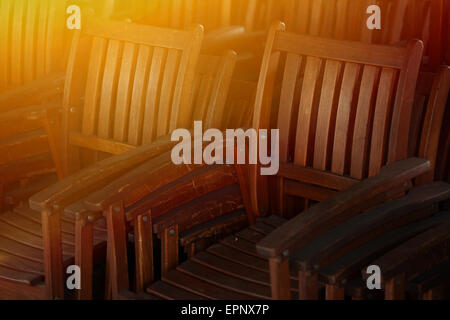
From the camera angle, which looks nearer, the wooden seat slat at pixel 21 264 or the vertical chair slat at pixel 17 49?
the wooden seat slat at pixel 21 264

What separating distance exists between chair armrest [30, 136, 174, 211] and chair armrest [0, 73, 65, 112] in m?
0.58

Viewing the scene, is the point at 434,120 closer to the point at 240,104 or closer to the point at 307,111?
the point at 307,111

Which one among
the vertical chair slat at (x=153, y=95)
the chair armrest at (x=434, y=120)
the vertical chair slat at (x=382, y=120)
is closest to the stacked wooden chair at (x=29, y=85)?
the vertical chair slat at (x=153, y=95)

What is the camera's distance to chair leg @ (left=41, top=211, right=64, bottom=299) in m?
2.14

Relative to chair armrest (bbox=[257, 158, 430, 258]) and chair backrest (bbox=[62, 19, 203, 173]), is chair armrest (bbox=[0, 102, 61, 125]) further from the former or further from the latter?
chair armrest (bbox=[257, 158, 430, 258])

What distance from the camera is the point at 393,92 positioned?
87.0 inches

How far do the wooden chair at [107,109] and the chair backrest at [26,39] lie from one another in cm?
41

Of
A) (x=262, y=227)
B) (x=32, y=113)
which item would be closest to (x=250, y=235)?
(x=262, y=227)

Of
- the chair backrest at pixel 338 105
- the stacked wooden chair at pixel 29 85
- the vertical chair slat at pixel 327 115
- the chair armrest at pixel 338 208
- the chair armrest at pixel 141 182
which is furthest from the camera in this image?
the stacked wooden chair at pixel 29 85

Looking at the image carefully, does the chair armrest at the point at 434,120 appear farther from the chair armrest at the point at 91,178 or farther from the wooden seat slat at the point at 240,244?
the chair armrest at the point at 91,178

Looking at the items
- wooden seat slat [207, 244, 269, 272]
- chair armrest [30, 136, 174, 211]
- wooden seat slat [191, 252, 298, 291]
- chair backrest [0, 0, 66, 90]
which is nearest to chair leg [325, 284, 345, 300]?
wooden seat slat [191, 252, 298, 291]

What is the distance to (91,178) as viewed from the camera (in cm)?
222

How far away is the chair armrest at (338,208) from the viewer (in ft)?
5.82

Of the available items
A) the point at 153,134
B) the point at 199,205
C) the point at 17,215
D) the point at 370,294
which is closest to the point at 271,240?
the point at 370,294
